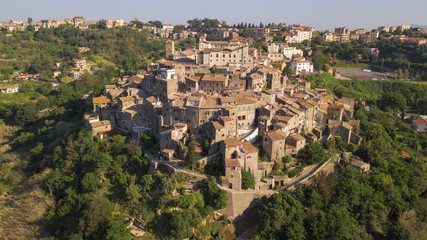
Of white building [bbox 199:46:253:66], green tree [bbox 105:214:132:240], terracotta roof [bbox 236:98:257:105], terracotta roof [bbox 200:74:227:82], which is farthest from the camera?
white building [bbox 199:46:253:66]

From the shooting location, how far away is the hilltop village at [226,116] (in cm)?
2670

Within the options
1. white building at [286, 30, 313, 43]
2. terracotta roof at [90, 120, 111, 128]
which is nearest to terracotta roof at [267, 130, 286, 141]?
terracotta roof at [90, 120, 111, 128]

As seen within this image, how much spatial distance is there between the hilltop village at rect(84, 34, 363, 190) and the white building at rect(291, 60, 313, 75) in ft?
38.2

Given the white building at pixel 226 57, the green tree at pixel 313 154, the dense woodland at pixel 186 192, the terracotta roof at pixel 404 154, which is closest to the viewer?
the dense woodland at pixel 186 192

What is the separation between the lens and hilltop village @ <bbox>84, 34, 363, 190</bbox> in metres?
26.7

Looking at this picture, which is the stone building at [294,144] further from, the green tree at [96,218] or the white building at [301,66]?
the white building at [301,66]

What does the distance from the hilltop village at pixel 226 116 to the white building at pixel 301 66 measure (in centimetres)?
1165

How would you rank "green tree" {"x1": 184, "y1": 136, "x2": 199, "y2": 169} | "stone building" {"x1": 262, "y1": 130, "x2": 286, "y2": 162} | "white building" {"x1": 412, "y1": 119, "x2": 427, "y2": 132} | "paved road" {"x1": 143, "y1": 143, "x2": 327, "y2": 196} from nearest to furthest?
1. "green tree" {"x1": 184, "y1": 136, "x2": 199, "y2": 169}
2. "paved road" {"x1": 143, "y1": 143, "x2": 327, "y2": 196}
3. "stone building" {"x1": 262, "y1": 130, "x2": 286, "y2": 162}
4. "white building" {"x1": 412, "y1": 119, "x2": 427, "y2": 132}

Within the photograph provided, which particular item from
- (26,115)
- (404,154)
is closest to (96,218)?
(404,154)

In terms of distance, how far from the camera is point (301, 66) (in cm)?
5388

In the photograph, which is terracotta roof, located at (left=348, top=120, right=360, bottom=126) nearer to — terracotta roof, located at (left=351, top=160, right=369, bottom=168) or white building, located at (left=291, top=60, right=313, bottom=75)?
terracotta roof, located at (left=351, top=160, right=369, bottom=168)

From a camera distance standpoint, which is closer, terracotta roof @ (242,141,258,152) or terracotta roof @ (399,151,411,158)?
terracotta roof @ (242,141,258,152)

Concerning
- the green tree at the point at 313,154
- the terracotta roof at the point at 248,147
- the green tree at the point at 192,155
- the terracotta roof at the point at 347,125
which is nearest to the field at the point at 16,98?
the green tree at the point at 192,155

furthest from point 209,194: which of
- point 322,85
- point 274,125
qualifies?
point 322,85
